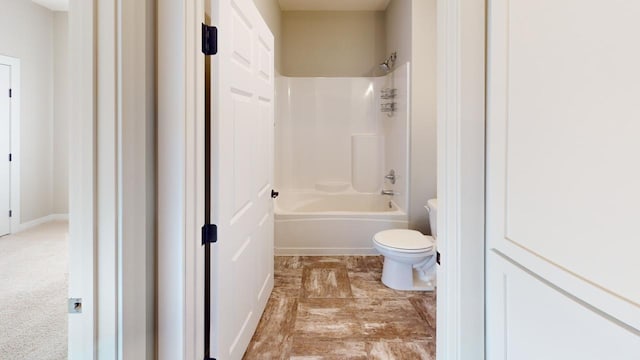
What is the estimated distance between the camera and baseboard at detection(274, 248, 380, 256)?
364 centimetres

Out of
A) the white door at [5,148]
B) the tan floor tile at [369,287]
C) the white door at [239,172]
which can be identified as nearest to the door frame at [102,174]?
the white door at [239,172]

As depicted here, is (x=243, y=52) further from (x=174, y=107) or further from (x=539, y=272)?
(x=539, y=272)

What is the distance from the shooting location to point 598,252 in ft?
2.29

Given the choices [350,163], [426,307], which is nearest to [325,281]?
[426,307]

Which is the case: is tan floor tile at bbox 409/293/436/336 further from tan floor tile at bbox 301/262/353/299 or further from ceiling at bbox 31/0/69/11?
ceiling at bbox 31/0/69/11

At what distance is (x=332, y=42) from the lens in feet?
14.8

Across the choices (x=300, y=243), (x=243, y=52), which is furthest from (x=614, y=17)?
(x=300, y=243)

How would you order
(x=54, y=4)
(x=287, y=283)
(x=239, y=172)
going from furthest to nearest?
(x=54, y=4) → (x=287, y=283) → (x=239, y=172)

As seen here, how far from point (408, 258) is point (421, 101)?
1.54 meters

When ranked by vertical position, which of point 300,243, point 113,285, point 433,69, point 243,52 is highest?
point 433,69

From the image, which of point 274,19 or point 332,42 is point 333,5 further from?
point 274,19

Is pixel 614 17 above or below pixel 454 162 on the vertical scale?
above

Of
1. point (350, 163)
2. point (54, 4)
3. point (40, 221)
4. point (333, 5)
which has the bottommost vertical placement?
point (40, 221)

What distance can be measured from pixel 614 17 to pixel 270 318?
7.41 ft
